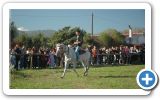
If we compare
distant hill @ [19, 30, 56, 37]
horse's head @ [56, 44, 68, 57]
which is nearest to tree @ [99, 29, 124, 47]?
horse's head @ [56, 44, 68, 57]

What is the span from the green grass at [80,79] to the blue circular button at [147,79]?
7 centimetres

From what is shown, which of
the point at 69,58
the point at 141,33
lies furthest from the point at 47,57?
the point at 141,33

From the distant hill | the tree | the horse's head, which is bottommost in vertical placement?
the horse's head

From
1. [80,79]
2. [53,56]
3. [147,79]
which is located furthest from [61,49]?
[147,79]

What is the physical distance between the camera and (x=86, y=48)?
51.6 ft

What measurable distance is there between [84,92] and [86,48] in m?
0.60

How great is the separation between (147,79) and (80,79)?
2.84 feet

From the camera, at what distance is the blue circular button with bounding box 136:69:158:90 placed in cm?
1538

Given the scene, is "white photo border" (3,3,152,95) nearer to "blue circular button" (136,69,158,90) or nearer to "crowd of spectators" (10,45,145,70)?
"blue circular button" (136,69,158,90)

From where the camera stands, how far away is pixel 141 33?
15.5 m

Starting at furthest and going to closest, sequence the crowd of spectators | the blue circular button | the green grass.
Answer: the crowd of spectators → the green grass → the blue circular button

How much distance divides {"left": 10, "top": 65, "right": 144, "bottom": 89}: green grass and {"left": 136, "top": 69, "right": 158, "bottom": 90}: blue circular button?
66mm
